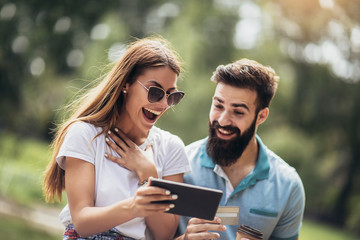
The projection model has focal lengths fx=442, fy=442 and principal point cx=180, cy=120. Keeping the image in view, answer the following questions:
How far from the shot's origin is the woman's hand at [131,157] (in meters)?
2.52

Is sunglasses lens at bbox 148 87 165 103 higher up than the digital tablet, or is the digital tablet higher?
sunglasses lens at bbox 148 87 165 103

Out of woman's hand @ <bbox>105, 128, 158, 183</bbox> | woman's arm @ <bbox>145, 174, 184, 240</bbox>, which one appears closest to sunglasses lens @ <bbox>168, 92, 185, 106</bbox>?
woman's hand @ <bbox>105, 128, 158, 183</bbox>

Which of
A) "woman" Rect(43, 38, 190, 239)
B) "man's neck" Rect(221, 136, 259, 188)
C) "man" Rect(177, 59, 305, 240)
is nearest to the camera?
"woman" Rect(43, 38, 190, 239)

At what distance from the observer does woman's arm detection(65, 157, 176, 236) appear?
2.01 metres

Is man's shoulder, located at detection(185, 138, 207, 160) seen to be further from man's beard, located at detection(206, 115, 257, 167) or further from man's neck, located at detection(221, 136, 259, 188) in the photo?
man's neck, located at detection(221, 136, 259, 188)

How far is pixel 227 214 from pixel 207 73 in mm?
11302

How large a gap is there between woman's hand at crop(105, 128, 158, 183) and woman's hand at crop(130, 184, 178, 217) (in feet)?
1.53

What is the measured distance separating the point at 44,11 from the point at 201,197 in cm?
1100

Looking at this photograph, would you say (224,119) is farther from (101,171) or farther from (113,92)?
(101,171)

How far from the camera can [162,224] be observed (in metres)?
2.61

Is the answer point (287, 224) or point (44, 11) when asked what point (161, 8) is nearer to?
point (44, 11)

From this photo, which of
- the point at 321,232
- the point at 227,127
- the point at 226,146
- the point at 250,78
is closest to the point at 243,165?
the point at 226,146

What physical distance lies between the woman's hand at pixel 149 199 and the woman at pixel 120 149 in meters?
0.32

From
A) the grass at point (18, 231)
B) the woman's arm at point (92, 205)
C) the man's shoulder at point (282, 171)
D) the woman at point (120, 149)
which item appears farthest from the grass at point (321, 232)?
the woman's arm at point (92, 205)
